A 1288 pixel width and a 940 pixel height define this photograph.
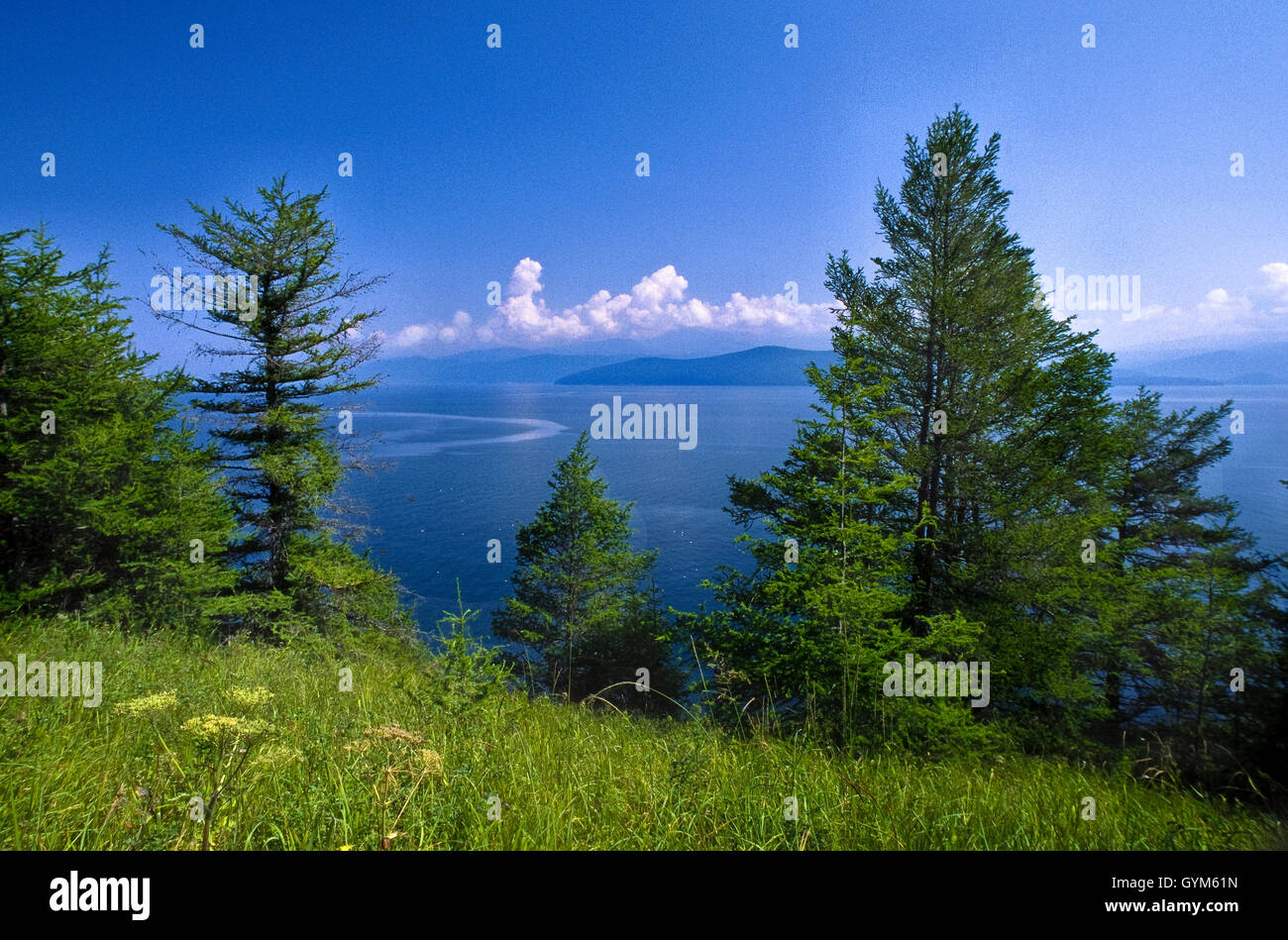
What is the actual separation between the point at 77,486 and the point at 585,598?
52.2ft

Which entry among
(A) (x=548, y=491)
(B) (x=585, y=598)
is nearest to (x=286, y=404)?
(B) (x=585, y=598)

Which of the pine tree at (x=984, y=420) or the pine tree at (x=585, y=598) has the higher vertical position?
the pine tree at (x=984, y=420)

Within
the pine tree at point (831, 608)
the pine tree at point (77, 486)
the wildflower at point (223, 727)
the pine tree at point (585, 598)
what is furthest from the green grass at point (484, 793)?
the pine tree at point (585, 598)

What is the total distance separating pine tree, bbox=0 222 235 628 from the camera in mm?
12555

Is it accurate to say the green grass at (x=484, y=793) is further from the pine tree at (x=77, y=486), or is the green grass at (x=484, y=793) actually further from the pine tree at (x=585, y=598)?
the pine tree at (x=585, y=598)

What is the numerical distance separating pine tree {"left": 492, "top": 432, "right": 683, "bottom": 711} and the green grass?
17801 mm

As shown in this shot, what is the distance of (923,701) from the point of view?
9.25 metres

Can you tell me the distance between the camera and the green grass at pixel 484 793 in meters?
2.09

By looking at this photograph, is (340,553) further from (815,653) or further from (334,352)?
(815,653)

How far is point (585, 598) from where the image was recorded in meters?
22.8

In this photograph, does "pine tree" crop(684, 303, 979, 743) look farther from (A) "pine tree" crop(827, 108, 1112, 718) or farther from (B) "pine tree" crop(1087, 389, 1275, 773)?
(B) "pine tree" crop(1087, 389, 1275, 773)

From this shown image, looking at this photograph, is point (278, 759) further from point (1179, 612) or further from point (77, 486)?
point (1179, 612)

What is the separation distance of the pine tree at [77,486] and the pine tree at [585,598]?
11.2 m

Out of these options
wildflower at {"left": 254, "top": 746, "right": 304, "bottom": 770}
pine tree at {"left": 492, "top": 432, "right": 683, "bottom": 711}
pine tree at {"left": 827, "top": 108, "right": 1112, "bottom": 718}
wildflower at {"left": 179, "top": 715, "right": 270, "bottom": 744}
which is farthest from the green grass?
pine tree at {"left": 492, "top": 432, "right": 683, "bottom": 711}
